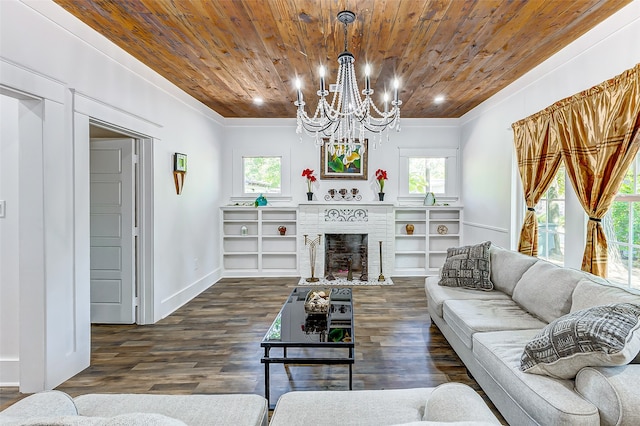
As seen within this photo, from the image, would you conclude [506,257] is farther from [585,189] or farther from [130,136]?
[130,136]

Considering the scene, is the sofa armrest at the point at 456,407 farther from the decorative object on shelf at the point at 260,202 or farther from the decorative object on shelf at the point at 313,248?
the decorative object on shelf at the point at 260,202

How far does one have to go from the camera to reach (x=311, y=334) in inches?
90.3

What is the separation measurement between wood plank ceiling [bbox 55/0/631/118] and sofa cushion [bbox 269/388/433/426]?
95.4 inches

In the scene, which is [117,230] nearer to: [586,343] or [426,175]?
[586,343]

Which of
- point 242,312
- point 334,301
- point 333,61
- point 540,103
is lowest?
point 242,312

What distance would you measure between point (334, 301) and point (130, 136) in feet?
9.08

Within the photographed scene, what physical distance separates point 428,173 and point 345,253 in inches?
82.2

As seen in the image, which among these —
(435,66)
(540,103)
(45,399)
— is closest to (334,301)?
(45,399)

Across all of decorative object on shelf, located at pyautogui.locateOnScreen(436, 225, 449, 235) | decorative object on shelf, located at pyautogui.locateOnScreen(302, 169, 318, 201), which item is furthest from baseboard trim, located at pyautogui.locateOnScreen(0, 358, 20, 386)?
decorative object on shelf, located at pyautogui.locateOnScreen(436, 225, 449, 235)

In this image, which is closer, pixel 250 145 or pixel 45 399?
pixel 45 399

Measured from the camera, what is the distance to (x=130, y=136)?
356 cm

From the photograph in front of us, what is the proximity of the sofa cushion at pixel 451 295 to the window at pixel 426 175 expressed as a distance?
2870mm

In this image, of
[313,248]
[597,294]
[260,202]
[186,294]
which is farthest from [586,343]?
[260,202]

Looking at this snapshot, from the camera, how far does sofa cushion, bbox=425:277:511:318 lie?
307 cm
